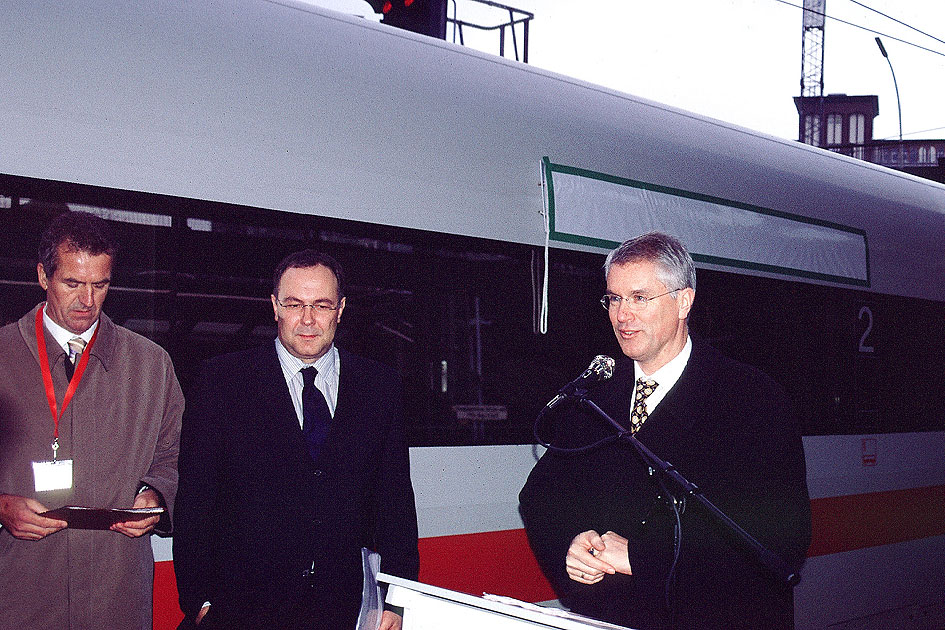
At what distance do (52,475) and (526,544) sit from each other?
2.14 m

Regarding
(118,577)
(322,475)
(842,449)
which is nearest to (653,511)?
(322,475)

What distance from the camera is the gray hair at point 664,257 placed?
2543 mm

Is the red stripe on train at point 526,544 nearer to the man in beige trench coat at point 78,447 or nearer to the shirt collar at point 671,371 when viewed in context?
the man in beige trench coat at point 78,447

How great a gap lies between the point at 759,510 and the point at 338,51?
2.56m

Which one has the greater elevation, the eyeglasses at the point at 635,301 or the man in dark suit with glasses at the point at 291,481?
the eyeglasses at the point at 635,301

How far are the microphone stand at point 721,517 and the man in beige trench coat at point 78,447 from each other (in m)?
1.58

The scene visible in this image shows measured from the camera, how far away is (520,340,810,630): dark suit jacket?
231cm

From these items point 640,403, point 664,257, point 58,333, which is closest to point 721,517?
point 640,403

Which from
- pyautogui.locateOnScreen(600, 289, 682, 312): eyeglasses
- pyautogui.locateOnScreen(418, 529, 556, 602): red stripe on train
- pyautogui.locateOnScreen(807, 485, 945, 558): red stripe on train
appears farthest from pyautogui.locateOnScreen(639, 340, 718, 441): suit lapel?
pyautogui.locateOnScreen(807, 485, 945, 558): red stripe on train

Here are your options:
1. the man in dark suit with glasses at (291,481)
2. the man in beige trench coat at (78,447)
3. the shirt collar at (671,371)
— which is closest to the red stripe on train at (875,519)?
the shirt collar at (671,371)

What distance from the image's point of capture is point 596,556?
2.37m

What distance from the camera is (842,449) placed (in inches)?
227

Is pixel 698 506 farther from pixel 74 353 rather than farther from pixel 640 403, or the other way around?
pixel 74 353

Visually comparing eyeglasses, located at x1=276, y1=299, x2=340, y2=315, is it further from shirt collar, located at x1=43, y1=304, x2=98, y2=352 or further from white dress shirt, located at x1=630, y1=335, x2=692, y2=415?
white dress shirt, located at x1=630, y1=335, x2=692, y2=415
